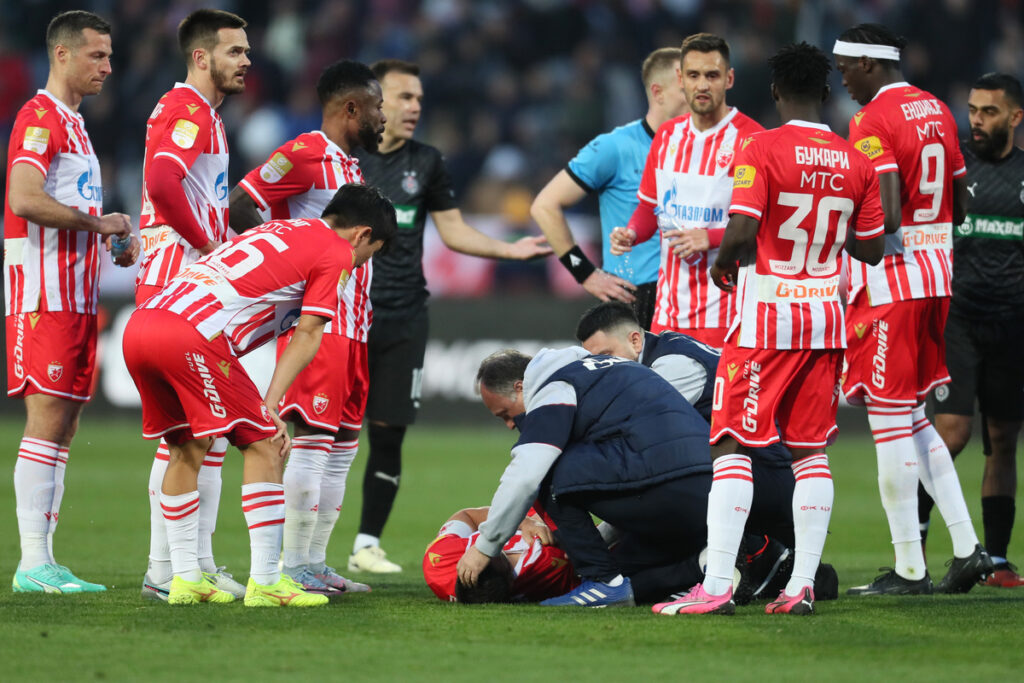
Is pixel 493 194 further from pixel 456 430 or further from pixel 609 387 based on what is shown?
pixel 609 387

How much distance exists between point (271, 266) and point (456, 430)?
10767 millimetres

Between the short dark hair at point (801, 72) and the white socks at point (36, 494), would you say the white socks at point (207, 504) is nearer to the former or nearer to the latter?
the white socks at point (36, 494)

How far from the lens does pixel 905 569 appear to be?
619 cm

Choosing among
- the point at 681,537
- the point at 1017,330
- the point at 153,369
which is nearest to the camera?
the point at 153,369

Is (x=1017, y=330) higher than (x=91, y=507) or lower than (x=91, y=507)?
higher

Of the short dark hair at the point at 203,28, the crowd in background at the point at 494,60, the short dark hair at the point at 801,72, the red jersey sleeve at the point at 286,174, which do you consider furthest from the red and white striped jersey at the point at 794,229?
the crowd in background at the point at 494,60

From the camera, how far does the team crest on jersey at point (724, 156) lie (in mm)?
6930

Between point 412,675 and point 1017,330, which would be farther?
point 1017,330

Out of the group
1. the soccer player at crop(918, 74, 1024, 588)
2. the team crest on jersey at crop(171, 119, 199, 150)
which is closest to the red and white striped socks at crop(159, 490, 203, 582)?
the team crest on jersey at crop(171, 119, 199, 150)

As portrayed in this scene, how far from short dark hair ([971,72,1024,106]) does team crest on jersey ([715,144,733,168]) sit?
1.57m

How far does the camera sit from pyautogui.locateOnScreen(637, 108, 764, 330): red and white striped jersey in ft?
22.8

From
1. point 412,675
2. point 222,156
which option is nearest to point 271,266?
point 222,156

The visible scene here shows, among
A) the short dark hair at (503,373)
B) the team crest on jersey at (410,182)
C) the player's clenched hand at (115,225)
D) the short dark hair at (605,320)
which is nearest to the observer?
the short dark hair at (503,373)

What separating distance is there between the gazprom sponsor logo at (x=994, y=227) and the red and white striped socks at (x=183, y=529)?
4525 mm
